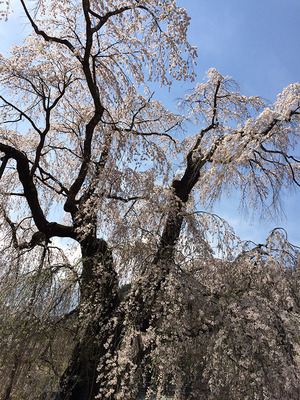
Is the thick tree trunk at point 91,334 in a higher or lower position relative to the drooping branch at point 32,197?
lower

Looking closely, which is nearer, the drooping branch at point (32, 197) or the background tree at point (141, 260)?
the background tree at point (141, 260)

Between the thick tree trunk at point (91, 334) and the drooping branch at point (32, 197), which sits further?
the drooping branch at point (32, 197)

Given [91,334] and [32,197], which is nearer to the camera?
[91,334]

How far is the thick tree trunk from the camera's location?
13.3 ft

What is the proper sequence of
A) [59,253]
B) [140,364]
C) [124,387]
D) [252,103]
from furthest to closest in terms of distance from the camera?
[252,103] < [59,253] < [140,364] < [124,387]

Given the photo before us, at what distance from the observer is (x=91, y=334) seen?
14.1ft

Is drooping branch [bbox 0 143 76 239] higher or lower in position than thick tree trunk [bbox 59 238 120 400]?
higher

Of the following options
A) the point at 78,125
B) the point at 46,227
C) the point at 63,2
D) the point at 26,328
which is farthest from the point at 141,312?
the point at 63,2

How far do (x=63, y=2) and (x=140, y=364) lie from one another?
4.80m

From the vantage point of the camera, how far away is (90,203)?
16.4 ft

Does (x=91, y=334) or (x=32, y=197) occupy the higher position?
(x=32, y=197)

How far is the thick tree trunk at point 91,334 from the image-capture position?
404 cm

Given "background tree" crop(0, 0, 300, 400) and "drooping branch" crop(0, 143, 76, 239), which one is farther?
"drooping branch" crop(0, 143, 76, 239)

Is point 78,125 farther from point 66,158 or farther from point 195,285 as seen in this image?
point 195,285
